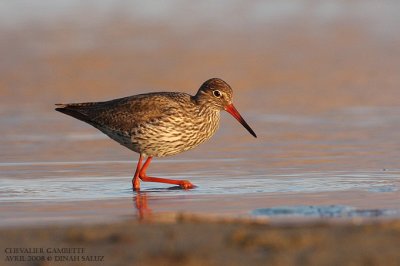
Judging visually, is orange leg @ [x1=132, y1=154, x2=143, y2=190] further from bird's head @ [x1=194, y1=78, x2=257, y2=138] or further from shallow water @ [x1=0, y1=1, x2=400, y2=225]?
bird's head @ [x1=194, y1=78, x2=257, y2=138]

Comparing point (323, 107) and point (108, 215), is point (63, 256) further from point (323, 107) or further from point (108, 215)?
point (323, 107)

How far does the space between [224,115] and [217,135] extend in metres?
1.94

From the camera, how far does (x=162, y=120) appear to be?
42.8 feet

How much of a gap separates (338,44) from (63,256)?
56.5 ft

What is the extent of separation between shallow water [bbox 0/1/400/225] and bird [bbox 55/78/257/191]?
38 centimetres

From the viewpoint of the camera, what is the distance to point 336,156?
539 inches

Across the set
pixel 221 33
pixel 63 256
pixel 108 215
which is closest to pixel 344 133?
pixel 108 215

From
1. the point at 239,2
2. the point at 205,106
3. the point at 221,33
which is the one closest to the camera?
the point at 205,106

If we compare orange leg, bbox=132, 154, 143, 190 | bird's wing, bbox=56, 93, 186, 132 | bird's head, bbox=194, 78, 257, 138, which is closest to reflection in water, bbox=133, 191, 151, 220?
orange leg, bbox=132, 154, 143, 190

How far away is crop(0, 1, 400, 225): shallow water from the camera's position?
35.9ft

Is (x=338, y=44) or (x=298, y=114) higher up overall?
(x=338, y=44)

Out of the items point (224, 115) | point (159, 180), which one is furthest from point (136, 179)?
point (224, 115)

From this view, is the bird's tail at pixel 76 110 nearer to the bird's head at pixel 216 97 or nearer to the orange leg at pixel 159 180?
the orange leg at pixel 159 180

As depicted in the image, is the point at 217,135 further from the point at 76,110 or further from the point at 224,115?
the point at 76,110
